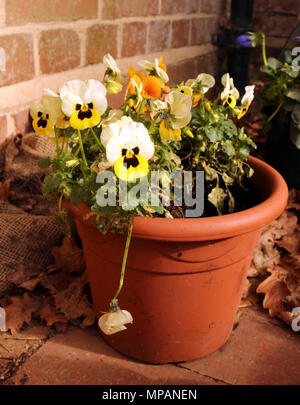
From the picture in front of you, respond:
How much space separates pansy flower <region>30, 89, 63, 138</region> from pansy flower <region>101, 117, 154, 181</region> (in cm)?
17

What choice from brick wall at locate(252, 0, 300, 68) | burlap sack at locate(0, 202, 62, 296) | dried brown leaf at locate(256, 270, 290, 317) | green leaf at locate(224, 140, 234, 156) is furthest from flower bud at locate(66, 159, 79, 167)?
brick wall at locate(252, 0, 300, 68)

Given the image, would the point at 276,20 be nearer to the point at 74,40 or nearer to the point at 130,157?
the point at 74,40

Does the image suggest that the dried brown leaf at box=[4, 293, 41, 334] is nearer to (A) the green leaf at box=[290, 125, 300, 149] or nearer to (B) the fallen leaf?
(B) the fallen leaf

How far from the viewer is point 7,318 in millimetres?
1485

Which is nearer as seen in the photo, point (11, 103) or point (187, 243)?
point (187, 243)

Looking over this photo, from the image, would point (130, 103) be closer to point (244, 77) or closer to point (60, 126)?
point (60, 126)

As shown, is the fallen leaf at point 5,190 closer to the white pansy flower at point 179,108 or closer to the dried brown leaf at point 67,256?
the dried brown leaf at point 67,256

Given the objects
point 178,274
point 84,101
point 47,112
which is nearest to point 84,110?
point 84,101

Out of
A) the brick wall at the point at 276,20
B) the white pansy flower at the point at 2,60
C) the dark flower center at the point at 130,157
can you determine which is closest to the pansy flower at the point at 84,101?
the dark flower center at the point at 130,157

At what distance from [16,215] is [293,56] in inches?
61.2

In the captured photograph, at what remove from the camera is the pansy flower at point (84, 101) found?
1.06 meters

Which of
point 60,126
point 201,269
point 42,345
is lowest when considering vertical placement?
point 42,345
